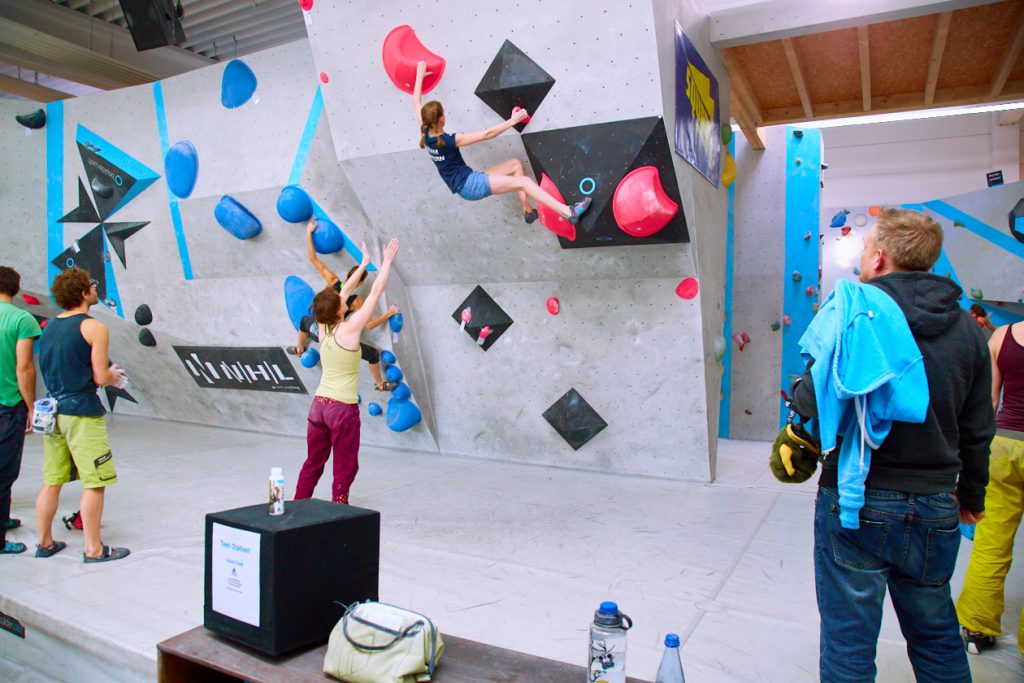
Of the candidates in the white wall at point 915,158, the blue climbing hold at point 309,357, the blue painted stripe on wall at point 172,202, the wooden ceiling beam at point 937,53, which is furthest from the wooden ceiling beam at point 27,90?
the white wall at point 915,158

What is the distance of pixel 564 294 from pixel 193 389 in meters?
4.28

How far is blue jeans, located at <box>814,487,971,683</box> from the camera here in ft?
4.87

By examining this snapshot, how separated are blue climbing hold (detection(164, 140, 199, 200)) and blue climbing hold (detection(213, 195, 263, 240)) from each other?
423 mm

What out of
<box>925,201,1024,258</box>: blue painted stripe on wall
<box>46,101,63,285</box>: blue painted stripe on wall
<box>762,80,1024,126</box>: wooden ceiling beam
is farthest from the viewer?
<box>46,101,63,285</box>: blue painted stripe on wall

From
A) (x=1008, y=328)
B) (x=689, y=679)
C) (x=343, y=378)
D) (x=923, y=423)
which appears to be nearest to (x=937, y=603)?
(x=923, y=423)

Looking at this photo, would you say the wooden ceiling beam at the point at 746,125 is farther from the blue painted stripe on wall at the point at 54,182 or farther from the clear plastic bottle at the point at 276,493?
the blue painted stripe on wall at the point at 54,182

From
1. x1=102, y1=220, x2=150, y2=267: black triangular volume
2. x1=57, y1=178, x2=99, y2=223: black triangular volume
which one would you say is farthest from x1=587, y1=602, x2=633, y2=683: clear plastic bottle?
x1=57, y1=178, x2=99, y2=223: black triangular volume

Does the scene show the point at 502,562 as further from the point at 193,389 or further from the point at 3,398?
the point at 193,389

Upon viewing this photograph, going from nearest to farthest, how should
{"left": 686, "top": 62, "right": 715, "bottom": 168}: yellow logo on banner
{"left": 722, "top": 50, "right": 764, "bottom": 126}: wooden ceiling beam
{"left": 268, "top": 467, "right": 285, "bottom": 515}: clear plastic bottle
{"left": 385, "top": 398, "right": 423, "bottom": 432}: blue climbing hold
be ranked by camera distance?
{"left": 268, "top": 467, "right": 285, "bottom": 515}: clear plastic bottle, {"left": 686, "top": 62, "right": 715, "bottom": 168}: yellow logo on banner, {"left": 722, "top": 50, "right": 764, "bottom": 126}: wooden ceiling beam, {"left": 385, "top": 398, "right": 423, "bottom": 432}: blue climbing hold

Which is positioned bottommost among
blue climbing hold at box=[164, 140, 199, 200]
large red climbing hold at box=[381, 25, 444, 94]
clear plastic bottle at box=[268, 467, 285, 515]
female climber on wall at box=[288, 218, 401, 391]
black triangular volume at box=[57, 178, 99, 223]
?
clear plastic bottle at box=[268, 467, 285, 515]

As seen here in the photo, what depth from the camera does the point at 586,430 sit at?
5094 mm

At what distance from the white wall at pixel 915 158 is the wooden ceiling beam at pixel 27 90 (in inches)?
419

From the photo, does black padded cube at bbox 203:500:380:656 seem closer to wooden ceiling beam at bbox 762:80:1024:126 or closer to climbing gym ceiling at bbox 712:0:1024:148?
climbing gym ceiling at bbox 712:0:1024:148

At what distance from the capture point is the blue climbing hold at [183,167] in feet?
18.0
